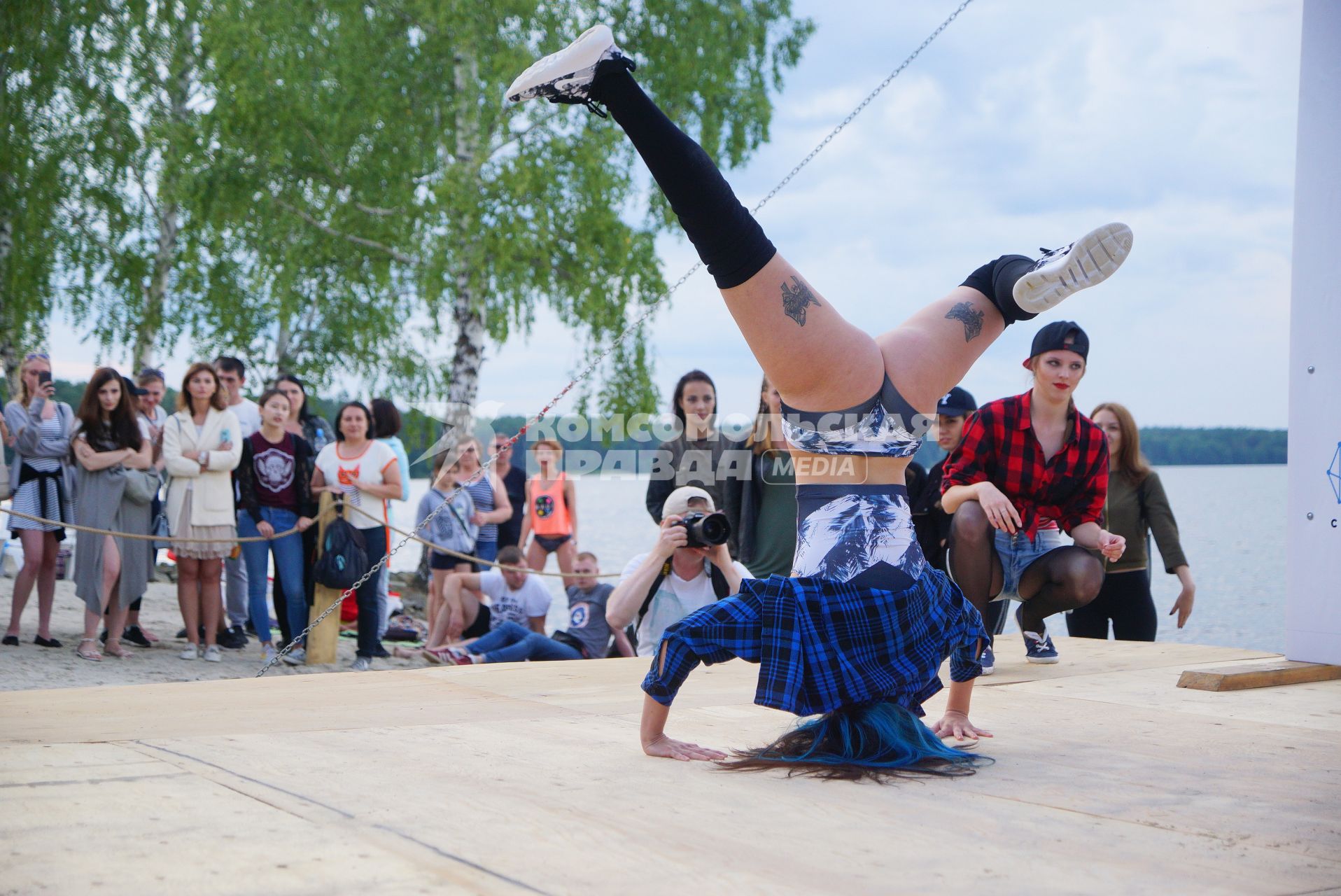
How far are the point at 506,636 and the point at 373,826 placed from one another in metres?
4.35

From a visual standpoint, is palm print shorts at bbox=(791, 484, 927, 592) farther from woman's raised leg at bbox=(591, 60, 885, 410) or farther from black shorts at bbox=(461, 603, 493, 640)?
black shorts at bbox=(461, 603, 493, 640)

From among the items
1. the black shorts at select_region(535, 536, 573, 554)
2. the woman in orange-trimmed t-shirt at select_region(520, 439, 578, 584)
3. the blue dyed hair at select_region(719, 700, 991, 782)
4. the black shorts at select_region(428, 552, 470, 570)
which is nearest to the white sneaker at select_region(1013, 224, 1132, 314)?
the blue dyed hair at select_region(719, 700, 991, 782)

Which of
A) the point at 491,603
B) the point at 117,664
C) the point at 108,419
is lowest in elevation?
the point at 117,664

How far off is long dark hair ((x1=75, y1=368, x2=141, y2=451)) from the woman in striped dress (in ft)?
7.39

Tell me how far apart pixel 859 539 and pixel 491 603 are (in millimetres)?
5097

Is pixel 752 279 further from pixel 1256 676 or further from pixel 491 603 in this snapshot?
pixel 491 603

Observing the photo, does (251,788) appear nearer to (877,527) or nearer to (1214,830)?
(877,527)

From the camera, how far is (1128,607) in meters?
5.45

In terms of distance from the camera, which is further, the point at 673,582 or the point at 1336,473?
the point at 673,582

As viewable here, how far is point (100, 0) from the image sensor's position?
14.3m

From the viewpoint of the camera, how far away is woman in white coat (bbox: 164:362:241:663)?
251 inches

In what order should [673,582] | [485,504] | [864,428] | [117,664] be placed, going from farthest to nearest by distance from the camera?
[485,504] → [117,664] → [673,582] → [864,428]

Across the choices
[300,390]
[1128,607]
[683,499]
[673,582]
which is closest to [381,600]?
[300,390]

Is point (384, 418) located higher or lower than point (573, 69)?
lower
